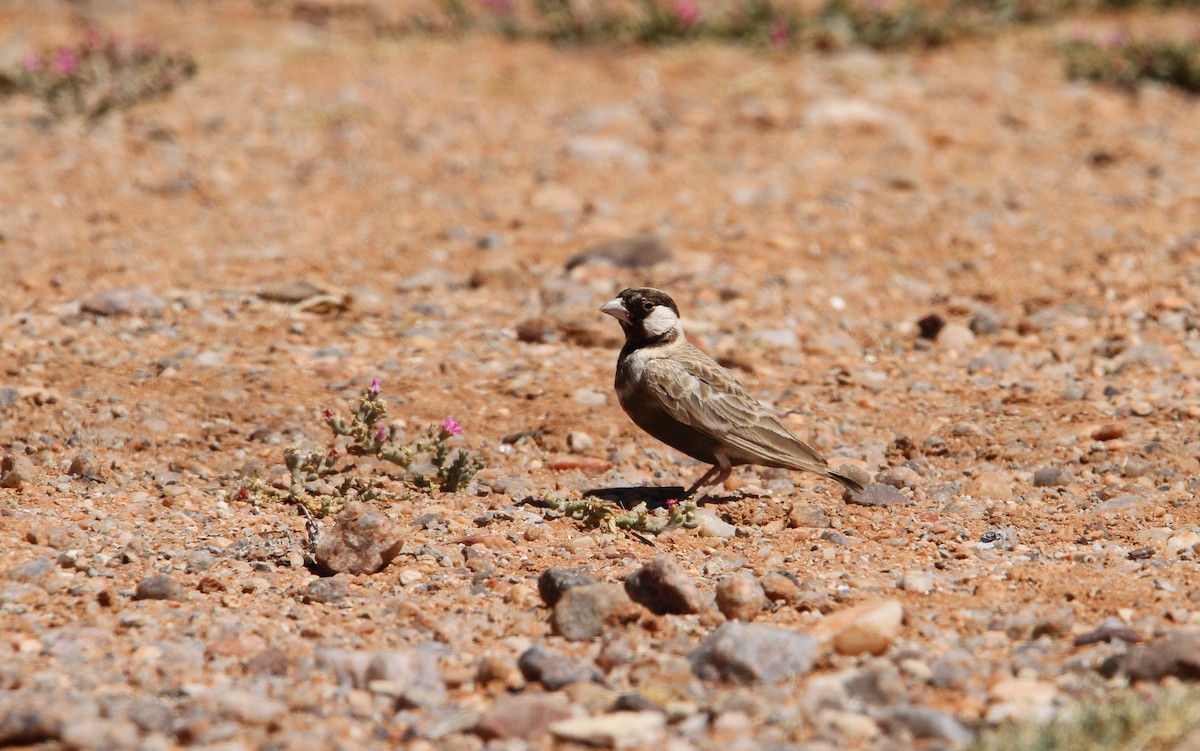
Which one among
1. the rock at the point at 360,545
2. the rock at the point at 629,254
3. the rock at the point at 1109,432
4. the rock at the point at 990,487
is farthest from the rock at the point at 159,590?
the rock at the point at 629,254

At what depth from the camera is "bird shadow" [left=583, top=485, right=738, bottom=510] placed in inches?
236

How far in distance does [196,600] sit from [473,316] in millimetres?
3706

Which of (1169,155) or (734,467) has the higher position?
(1169,155)

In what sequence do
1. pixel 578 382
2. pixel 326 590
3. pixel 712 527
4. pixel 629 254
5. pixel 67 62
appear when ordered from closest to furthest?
1. pixel 326 590
2. pixel 712 527
3. pixel 578 382
4. pixel 629 254
5. pixel 67 62

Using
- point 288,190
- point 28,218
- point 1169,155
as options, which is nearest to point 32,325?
point 28,218

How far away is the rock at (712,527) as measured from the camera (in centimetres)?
558

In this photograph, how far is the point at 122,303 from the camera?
7.83m

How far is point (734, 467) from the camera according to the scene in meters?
6.62

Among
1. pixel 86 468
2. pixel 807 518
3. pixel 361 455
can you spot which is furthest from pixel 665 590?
pixel 86 468

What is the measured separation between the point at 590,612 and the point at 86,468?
2505 millimetres

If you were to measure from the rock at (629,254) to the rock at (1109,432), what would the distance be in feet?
10.1

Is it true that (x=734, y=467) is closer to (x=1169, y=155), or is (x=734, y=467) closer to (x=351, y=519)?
(x=351, y=519)

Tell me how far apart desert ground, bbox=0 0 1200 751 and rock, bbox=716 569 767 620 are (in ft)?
0.04

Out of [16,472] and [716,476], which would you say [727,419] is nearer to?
[716,476]
